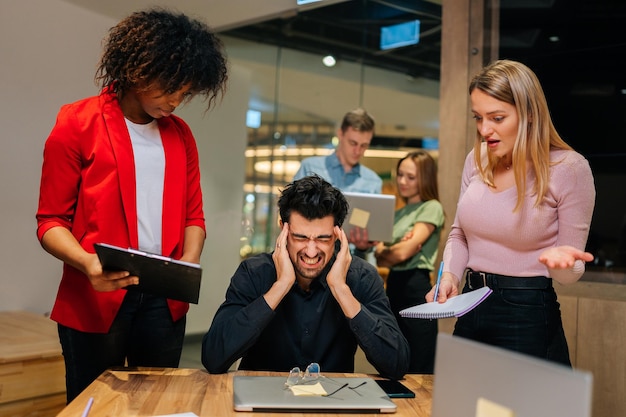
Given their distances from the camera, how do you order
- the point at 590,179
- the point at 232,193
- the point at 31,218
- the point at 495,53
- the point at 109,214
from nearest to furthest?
the point at 590,179
the point at 109,214
the point at 495,53
the point at 31,218
the point at 232,193

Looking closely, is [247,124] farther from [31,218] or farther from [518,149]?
[518,149]

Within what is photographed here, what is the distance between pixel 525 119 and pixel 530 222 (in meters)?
0.29

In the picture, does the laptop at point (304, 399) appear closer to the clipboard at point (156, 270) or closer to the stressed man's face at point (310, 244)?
the clipboard at point (156, 270)

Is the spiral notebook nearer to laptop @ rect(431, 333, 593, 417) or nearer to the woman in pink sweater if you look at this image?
the woman in pink sweater

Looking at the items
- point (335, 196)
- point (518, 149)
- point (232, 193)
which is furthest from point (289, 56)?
point (518, 149)

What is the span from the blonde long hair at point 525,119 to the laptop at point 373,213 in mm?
1487

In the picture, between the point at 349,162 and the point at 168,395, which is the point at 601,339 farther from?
the point at 168,395

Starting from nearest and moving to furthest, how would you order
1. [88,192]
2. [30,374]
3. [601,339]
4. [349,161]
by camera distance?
1. [88,192]
2. [601,339]
3. [30,374]
4. [349,161]

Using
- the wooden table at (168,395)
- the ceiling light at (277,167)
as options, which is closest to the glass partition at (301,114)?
the ceiling light at (277,167)

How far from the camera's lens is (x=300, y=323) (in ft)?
7.02

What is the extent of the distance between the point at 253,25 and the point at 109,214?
3.40 metres

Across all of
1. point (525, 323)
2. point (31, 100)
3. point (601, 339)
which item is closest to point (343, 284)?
point (525, 323)

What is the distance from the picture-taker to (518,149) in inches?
72.0

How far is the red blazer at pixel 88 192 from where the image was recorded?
1930 millimetres
